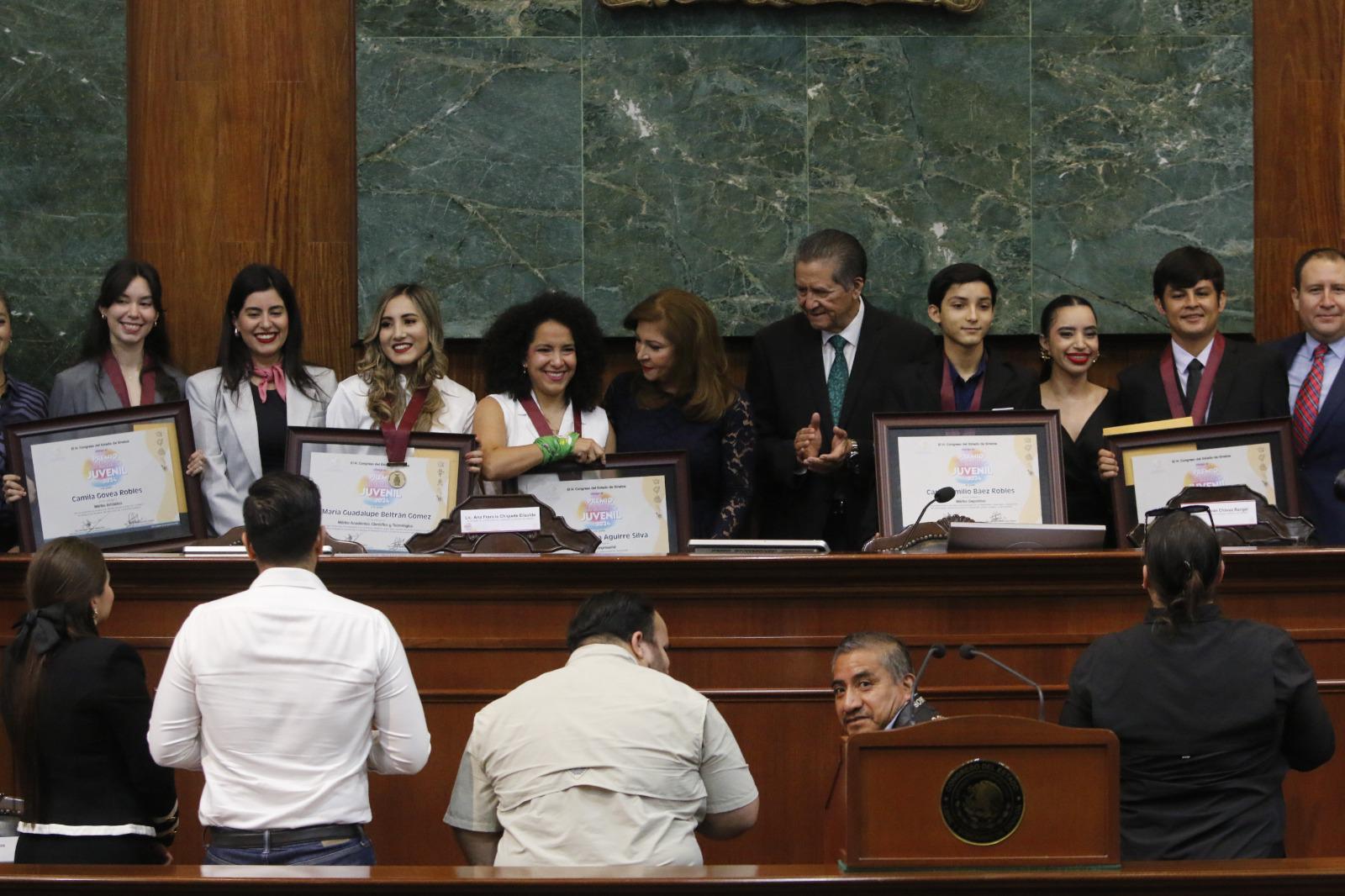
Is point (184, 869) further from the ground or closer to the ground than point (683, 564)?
closer to the ground

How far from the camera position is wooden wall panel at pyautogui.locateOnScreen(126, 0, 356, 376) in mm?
6289

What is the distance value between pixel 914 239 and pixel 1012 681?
2.33 m

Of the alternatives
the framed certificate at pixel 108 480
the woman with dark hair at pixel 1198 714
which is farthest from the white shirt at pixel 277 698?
the framed certificate at pixel 108 480

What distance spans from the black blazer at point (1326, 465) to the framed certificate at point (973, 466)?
2.98ft

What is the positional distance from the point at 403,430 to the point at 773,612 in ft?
4.47

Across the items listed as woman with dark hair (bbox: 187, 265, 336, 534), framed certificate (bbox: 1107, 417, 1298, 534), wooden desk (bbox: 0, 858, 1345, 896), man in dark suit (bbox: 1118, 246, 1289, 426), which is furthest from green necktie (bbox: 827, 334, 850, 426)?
wooden desk (bbox: 0, 858, 1345, 896)

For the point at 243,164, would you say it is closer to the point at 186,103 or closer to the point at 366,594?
the point at 186,103

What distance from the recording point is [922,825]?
279 centimetres

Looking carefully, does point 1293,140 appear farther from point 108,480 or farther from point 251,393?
point 108,480

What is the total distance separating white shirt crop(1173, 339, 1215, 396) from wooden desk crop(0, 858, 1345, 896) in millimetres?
2737

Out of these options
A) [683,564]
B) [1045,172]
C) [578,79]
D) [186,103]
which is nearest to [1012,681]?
[683,564]

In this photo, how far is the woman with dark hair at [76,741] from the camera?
325cm

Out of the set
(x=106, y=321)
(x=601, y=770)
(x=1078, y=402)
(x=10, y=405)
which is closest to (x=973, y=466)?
(x=1078, y=402)

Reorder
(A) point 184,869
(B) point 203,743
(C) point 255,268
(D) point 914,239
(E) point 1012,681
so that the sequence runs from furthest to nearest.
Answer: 1. (D) point 914,239
2. (C) point 255,268
3. (E) point 1012,681
4. (B) point 203,743
5. (A) point 184,869
